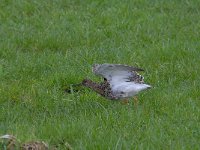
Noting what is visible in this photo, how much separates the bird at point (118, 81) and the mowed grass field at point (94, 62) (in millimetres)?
126

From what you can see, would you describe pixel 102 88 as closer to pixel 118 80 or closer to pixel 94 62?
pixel 118 80

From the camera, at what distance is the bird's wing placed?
265 inches

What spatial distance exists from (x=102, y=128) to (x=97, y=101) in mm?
990

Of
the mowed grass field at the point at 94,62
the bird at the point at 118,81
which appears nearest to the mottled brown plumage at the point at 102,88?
the bird at the point at 118,81

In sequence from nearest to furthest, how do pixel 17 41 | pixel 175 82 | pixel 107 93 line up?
pixel 107 93 → pixel 175 82 → pixel 17 41

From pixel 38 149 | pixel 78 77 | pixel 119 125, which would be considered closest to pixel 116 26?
pixel 78 77

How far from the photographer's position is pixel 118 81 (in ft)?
22.5

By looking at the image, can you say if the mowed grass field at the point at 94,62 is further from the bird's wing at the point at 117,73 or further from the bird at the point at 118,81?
the bird's wing at the point at 117,73

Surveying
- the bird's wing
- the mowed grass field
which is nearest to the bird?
the bird's wing

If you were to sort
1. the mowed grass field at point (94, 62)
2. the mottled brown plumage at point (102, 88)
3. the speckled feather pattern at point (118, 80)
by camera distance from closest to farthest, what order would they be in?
the mowed grass field at point (94, 62) < the speckled feather pattern at point (118, 80) < the mottled brown plumage at point (102, 88)

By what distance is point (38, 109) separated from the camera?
6.94m

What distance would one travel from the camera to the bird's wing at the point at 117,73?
22.1 feet

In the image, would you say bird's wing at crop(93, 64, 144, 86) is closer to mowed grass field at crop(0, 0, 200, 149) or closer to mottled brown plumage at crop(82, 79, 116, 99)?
mottled brown plumage at crop(82, 79, 116, 99)

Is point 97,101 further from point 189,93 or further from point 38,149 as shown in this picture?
point 38,149
